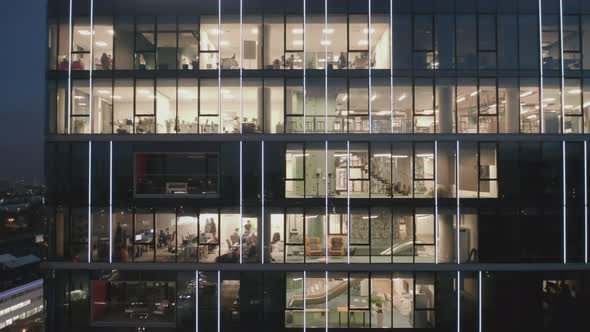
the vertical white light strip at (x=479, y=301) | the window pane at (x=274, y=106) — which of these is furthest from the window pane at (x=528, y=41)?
the window pane at (x=274, y=106)

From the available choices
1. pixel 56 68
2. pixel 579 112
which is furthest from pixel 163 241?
pixel 579 112

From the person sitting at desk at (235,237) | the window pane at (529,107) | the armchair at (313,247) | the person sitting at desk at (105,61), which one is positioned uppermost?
the person sitting at desk at (105,61)

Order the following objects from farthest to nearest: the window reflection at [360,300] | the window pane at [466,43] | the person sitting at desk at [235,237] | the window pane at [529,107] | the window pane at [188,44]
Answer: the window pane at [188,44] < the window pane at [466,43] < the window pane at [529,107] < the person sitting at desk at [235,237] < the window reflection at [360,300]

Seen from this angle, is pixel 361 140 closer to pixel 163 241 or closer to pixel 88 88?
pixel 163 241

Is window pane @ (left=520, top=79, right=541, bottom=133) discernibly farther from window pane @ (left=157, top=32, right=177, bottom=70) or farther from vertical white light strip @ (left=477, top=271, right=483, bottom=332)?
window pane @ (left=157, top=32, right=177, bottom=70)

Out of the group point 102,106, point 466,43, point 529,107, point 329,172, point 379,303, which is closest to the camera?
point 379,303

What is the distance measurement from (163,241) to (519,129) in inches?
625

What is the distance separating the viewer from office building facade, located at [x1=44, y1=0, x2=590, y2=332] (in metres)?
17.5

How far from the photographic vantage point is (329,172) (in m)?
17.6

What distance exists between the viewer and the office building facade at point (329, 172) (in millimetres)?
17469

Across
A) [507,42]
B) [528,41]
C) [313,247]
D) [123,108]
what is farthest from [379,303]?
[123,108]

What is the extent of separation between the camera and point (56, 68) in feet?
59.6

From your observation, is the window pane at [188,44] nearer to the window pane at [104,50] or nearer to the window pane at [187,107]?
the window pane at [187,107]

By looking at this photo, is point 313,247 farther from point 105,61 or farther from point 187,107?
point 105,61
